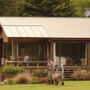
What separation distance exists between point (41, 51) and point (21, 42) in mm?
1817

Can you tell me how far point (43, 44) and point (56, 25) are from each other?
226 cm

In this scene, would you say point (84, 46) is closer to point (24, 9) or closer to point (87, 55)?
point (87, 55)

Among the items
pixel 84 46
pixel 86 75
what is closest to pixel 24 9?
pixel 84 46

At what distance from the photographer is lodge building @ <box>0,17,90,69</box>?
30.5m

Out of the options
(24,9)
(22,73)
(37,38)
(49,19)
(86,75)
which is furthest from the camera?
(24,9)

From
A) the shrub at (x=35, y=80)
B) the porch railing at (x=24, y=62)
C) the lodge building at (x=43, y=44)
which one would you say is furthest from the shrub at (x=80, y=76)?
the porch railing at (x=24, y=62)

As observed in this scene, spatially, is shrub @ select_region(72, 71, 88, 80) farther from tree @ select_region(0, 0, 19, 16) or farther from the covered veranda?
tree @ select_region(0, 0, 19, 16)

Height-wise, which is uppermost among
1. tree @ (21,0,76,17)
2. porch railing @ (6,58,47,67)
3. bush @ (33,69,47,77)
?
tree @ (21,0,76,17)

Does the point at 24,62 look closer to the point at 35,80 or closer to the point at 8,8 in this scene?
the point at 35,80

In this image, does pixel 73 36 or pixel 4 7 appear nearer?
pixel 73 36

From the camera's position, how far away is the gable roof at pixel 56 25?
31.3 m

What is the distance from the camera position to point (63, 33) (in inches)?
1250

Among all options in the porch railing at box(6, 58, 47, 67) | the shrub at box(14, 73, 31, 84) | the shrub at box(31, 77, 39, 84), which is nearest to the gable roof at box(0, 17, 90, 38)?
the porch railing at box(6, 58, 47, 67)

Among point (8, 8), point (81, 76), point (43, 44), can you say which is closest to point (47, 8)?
point (8, 8)
